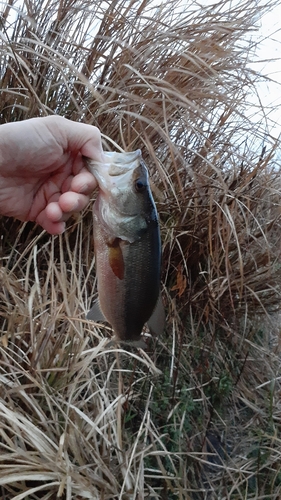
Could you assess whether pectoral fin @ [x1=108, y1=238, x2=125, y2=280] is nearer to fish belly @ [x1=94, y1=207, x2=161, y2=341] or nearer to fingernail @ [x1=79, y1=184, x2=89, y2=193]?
fish belly @ [x1=94, y1=207, x2=161, y2=341]

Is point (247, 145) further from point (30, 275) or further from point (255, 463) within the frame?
point (255, 463)

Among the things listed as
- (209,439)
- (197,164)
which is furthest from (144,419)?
(197,164)

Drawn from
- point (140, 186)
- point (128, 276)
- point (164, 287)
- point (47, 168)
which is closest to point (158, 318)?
point (128, 276)

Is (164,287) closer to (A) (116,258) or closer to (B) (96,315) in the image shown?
(B) (96,315)

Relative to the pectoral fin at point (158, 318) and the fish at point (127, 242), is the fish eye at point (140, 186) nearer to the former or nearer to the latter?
the fish at point (127, 242)

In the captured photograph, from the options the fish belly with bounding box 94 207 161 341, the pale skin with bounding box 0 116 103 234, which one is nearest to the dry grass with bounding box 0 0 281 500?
the pale skin with bounding box 0 116 103 234

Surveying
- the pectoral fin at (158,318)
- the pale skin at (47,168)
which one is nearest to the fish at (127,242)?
the pectoral fin at (158,318)
